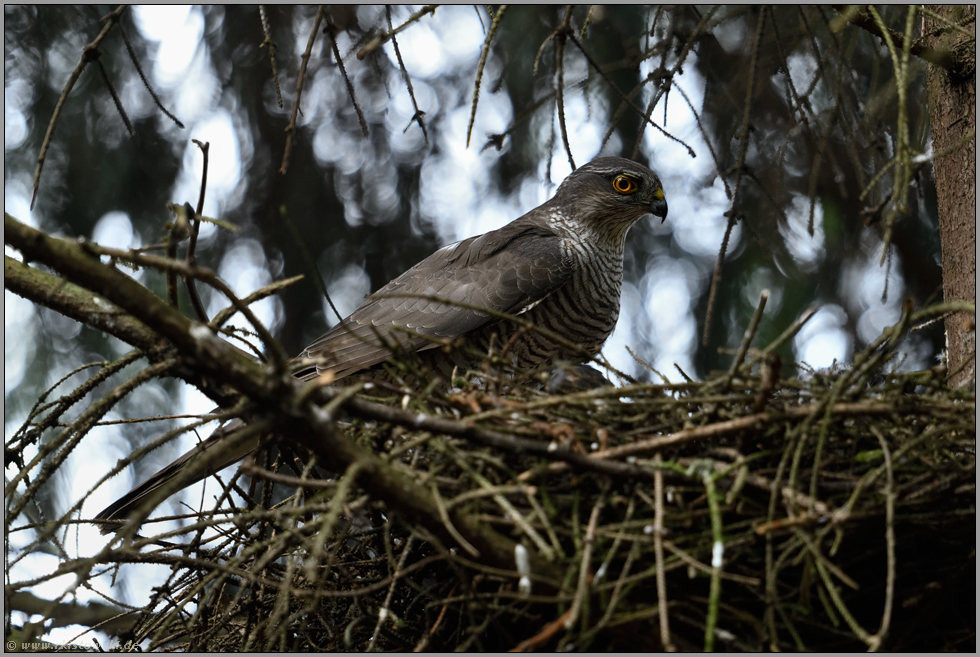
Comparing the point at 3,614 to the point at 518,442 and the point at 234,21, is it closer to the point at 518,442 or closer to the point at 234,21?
the point at 518,442

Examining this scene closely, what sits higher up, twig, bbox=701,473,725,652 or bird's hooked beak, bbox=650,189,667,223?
bird's hooked beak, bbox=650,189,667,223

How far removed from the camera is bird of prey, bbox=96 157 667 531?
392 cm

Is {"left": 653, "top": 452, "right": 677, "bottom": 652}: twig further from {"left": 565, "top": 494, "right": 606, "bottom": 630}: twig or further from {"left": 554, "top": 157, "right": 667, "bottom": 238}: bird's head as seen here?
{"left": 554, "top": 157, "right": 667, "bottom": 238}: bird's head

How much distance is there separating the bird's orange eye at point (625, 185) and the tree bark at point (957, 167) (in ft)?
5.53

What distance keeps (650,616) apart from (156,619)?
6.38ft

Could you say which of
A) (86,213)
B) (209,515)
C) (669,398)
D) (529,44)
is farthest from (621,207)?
(86,213)

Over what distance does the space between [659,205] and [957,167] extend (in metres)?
1.72

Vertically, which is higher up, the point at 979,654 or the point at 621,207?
the point at 621,207

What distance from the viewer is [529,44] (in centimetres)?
537

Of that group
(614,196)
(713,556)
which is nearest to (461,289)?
(614,196)

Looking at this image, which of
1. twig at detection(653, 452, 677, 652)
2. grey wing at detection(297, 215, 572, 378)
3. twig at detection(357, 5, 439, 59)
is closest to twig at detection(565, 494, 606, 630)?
twig at detection(653, 452, 677, 652)

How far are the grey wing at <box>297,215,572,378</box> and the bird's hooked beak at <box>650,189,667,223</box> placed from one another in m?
0.60

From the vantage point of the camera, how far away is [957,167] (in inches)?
119

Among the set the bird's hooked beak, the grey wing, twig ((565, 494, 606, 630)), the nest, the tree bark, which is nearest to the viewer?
twig ((565, 494, 606, 630))
